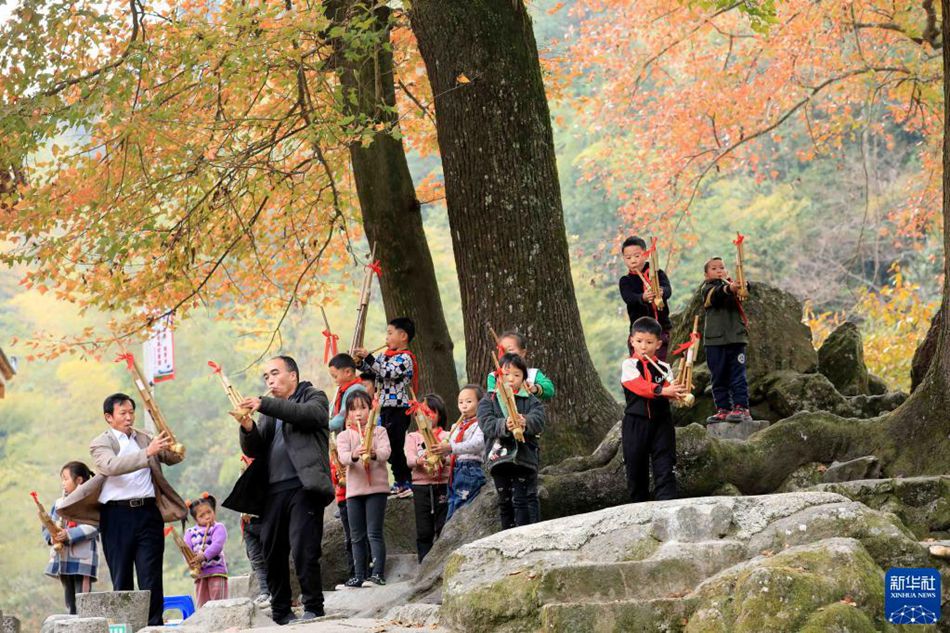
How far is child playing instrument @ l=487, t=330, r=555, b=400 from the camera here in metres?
9.53

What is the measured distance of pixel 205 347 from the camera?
46.6m

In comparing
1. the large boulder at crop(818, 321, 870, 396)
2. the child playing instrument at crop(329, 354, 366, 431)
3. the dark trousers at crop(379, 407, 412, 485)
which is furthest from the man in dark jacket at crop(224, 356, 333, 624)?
the large boulder at crop(818, 321, 870, 396)

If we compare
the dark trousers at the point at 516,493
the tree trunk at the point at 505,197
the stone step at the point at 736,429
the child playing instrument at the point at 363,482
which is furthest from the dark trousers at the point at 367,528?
the stone step at the point at 736,429

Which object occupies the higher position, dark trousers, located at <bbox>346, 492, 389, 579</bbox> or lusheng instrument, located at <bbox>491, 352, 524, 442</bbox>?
lusheng instrument, located at <bbox>491, 352, 524, 442</bbox>

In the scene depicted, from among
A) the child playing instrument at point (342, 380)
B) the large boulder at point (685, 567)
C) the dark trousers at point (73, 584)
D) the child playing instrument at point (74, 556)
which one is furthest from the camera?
the dark trousers at point (73, 584)

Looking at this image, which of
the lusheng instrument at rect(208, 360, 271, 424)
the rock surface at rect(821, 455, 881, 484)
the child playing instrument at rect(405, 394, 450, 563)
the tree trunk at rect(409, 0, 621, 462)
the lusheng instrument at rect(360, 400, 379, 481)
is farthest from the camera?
the tree trunk at rect(409, 0, 621, 462)

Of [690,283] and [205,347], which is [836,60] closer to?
[690,283]

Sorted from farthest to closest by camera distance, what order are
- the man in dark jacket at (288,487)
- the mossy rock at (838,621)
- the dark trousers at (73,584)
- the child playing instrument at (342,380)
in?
the dark trousers at (73,584)
the child playing instrument at (342,380)
the man in dark jacket at (288,487)
the mossy rock at (838,621)

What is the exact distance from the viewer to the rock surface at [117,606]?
877 centimetres

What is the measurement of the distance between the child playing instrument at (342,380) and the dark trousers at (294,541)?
1.81m

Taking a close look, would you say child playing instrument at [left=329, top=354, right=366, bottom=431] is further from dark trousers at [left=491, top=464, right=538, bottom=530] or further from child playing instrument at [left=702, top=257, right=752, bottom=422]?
child playing instrument at [left=702, top=257, right=752, bottom=422]

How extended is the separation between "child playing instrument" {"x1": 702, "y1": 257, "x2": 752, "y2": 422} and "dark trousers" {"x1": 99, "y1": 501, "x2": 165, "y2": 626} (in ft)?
15.6

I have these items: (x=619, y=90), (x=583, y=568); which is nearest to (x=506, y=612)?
(x=583, y=568)

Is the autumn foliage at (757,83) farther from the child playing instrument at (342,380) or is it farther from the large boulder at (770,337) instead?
the child playing instrument at (342,380)
